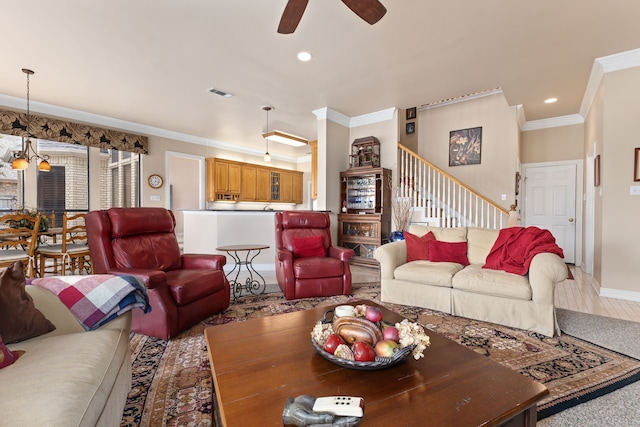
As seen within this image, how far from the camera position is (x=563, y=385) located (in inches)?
68.2

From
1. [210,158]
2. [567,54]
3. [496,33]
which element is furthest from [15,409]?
[210,158]

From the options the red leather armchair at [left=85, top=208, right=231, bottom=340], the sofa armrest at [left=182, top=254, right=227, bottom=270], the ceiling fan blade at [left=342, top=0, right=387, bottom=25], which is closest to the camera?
the ceiling fan blade at [left=342, top=0, right=387, bottom=25]

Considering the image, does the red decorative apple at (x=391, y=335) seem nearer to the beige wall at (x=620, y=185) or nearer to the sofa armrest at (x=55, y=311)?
the sofa armrest at (x=55, y=311)

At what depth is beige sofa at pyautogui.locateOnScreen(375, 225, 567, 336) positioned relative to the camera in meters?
2.45

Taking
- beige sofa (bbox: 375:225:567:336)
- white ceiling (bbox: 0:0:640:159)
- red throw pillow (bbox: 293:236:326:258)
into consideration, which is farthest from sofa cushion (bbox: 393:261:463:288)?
white ceiling (bbox: 0:0:640:159)

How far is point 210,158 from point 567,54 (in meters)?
6.89

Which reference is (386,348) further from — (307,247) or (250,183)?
(250,183)

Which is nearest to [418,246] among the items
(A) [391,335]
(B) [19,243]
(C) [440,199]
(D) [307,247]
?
(D) [307,247]

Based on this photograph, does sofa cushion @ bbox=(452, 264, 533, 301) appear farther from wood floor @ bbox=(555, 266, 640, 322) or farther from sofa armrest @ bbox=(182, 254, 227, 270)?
sofa armrest @ bbox=(182, 254, 227, 270)

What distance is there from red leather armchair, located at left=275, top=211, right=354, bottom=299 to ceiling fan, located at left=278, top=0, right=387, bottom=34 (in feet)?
7.39

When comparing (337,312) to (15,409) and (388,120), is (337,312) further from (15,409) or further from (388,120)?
(388,120)

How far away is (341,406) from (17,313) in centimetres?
142

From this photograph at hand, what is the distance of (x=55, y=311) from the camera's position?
1.46 m

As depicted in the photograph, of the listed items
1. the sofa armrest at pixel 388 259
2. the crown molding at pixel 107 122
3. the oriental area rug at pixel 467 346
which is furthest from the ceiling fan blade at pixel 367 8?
the crown molding at pixel 107 122
